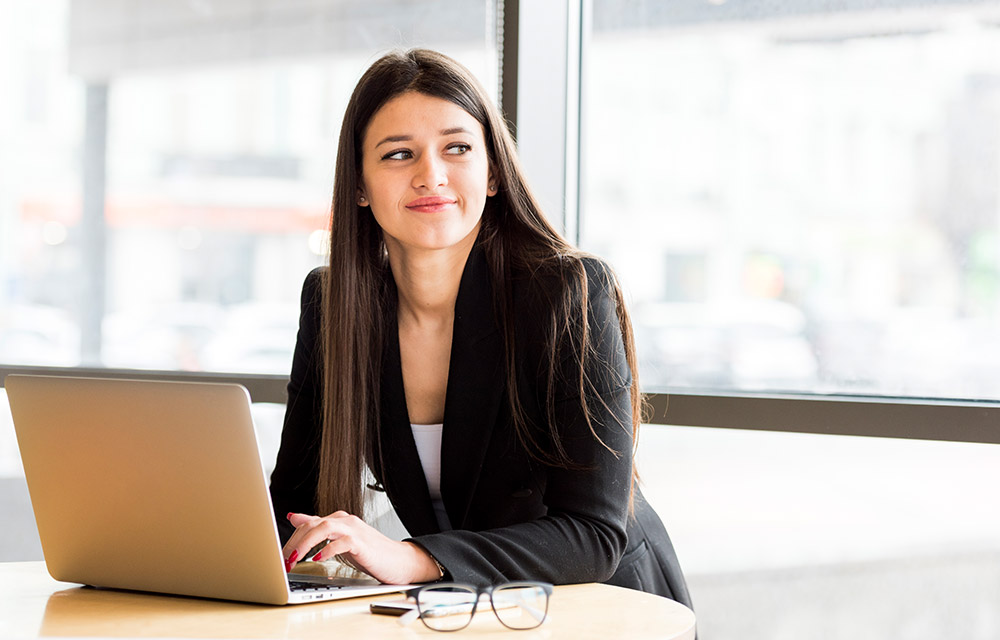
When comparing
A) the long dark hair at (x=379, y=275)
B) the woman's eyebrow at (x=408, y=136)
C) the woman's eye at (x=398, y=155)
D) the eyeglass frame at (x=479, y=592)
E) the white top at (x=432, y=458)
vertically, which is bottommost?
the white top at (x=432, y=458)

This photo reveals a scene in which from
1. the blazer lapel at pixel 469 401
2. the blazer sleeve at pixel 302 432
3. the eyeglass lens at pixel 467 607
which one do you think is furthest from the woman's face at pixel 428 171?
the eyeglass lens at pixel 467 607

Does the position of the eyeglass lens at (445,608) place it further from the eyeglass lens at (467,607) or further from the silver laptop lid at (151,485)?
the silver laptop lid at (151,485)

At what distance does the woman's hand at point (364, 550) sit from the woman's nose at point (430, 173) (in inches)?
24.8

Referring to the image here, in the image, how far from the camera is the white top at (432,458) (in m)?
1.73

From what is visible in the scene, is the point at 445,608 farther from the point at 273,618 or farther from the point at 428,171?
the point at 428,171

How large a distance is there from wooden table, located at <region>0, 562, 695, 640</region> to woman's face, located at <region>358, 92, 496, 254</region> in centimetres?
68

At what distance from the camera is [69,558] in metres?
1.28

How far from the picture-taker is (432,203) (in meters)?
1.72

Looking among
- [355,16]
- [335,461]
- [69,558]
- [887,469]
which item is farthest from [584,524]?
[355,16]

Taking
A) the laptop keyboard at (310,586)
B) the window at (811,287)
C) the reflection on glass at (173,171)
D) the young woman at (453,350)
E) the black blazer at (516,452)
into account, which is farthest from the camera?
the reflection on glass at (173,171)

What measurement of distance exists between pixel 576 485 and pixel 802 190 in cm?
106

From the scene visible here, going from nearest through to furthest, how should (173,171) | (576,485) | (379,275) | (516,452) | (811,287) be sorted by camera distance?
(576,485)
(516,452)
(379,275)
(811,287)
(173,171)

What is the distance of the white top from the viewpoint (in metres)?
1.73

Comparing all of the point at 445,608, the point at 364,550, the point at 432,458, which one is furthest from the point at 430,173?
the point at 445,608
